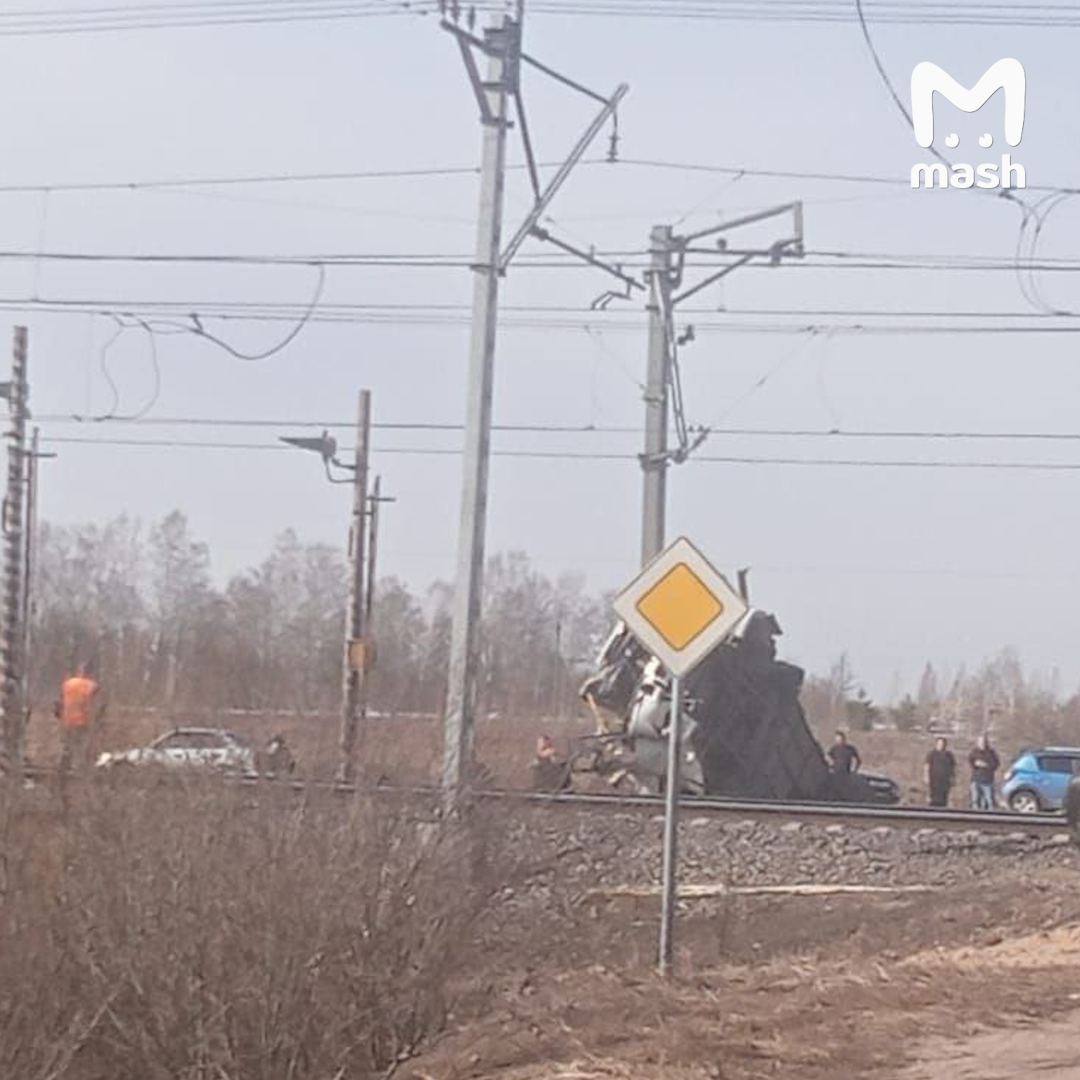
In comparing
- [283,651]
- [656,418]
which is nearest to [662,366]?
[656,418]

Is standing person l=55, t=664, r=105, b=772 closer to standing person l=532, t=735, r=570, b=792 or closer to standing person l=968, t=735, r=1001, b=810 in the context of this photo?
standing person l=532, t=735, r=570, b=792

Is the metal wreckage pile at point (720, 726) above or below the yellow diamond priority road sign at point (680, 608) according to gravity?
below

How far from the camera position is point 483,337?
2252 cm

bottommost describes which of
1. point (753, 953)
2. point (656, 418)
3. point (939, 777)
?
point (753, 953)

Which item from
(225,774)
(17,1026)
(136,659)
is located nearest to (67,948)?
(17,1026)

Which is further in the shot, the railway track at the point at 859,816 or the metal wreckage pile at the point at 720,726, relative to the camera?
the metal wreckage pile at the point at 720,726

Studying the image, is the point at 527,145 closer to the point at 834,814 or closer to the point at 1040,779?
the point at 834,814

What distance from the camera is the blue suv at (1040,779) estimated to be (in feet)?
138

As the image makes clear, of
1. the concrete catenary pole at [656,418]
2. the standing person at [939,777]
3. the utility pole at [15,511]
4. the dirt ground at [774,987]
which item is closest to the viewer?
the dirt ground at [774,987]

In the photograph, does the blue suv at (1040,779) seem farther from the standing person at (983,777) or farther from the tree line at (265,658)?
the tree line at (265,658)

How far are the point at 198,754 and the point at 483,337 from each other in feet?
29.1

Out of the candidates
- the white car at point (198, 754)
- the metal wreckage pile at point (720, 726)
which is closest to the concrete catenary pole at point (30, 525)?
the metal wreckage pile at point (720, 726)

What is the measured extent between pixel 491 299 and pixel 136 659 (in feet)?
23.1

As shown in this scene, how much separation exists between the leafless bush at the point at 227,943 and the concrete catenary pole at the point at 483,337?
292 inches
